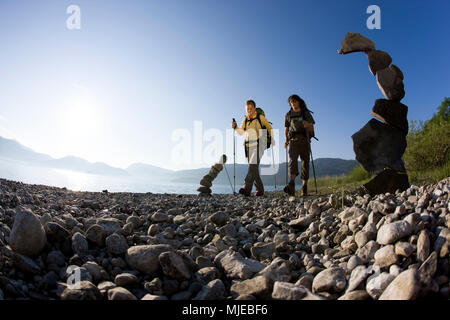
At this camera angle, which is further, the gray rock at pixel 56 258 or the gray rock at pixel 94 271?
the gray rock at pixel 56 258

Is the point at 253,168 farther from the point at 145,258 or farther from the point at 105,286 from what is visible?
the point at 105,286

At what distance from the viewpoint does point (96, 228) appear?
9.80 feet

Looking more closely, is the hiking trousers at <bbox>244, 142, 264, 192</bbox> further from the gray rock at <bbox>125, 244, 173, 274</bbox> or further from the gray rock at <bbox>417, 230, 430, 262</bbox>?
the gray rock at <bbox>417, 230, 430, 262</bbox>

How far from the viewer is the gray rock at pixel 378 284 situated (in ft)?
6.46

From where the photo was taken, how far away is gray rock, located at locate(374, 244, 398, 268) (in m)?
2.24

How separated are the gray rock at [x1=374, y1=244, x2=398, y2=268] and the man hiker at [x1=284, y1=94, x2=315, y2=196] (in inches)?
257

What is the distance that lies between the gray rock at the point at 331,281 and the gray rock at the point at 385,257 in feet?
1.15

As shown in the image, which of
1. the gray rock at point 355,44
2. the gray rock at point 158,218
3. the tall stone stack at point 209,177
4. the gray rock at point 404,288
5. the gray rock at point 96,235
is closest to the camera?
the gray rock at point 404,288

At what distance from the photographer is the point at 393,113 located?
6.61 m

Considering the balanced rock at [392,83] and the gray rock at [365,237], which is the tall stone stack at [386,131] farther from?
the gray rock at [365,237]

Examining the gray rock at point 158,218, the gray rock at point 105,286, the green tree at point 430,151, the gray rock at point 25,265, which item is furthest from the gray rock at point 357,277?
the green tree at point 430,151

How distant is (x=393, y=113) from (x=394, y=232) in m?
5.22
